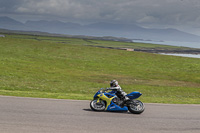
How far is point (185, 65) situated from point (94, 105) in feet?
129

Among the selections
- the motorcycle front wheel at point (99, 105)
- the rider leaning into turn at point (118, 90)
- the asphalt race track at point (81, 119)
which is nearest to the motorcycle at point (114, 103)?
the motorcycle front wheel at point (99, 105)

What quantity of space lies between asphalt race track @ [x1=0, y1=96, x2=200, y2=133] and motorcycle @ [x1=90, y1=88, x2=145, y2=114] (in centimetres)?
33

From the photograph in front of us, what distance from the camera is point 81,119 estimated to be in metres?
11.6

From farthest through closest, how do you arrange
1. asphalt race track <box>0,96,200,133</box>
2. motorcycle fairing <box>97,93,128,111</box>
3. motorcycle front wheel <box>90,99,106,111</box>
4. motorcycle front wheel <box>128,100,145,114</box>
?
1. motorcycle front wheel <box>90,99,106,111</box>
2. motorcycle fairing <box>97,93,128,111</box>
3. motorcycle front wheel <box>128,100,145,114</box>
4. asphalt race track <box>0,96,200,133</box>

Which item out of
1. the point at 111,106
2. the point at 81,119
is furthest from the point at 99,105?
the point at 81,119

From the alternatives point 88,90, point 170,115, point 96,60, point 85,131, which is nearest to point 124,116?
point 170,115

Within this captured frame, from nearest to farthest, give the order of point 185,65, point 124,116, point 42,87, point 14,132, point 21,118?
point 14,132 → point 21,118 → point 124,116 → point 42,87 → point 185,65

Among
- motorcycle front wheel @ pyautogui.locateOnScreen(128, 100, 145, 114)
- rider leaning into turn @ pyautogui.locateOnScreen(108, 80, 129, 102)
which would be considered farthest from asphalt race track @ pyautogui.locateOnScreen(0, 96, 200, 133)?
rider leaning into turn @ pyautogui.locateOnScreen(108, 80, 129, 102)

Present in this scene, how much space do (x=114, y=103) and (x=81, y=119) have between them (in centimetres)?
249

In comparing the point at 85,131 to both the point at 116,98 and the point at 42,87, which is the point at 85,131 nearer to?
the point at 116,98

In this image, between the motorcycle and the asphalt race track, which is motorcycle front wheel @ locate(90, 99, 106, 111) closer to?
the motorcycle

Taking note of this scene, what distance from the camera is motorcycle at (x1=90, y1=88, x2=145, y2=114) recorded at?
13.4 meters

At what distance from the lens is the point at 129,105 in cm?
1348

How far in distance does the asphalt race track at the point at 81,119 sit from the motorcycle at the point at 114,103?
333mm
